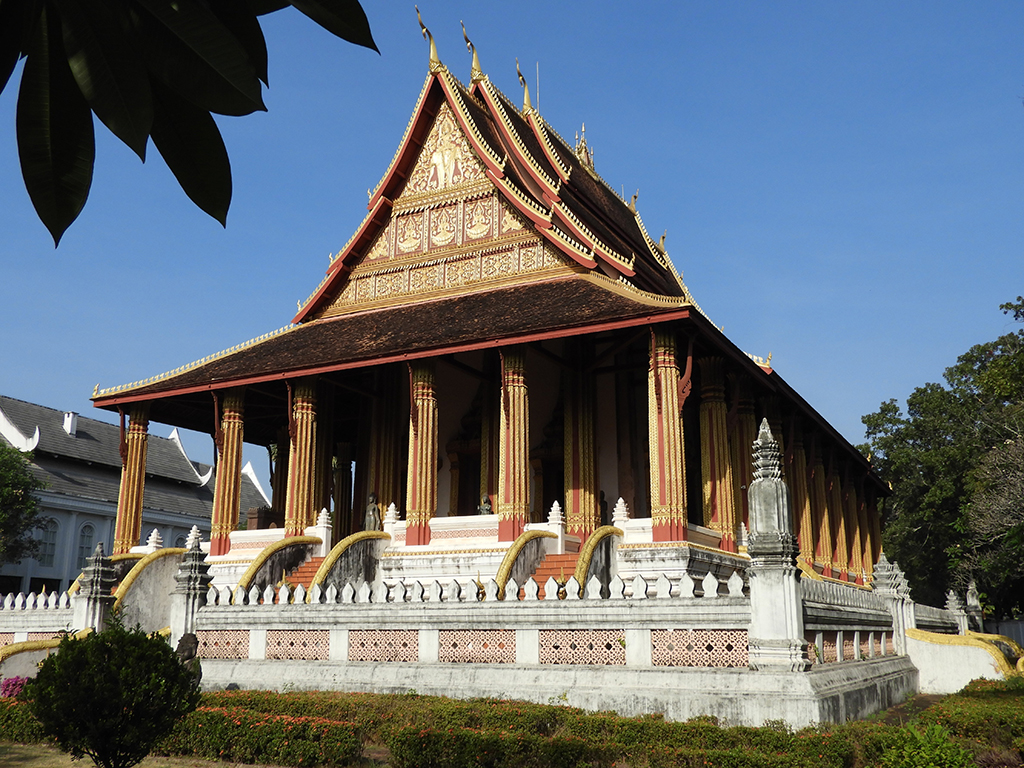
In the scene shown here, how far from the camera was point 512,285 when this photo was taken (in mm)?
21797

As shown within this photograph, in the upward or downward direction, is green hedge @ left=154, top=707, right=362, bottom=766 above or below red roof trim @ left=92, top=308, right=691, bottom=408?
below

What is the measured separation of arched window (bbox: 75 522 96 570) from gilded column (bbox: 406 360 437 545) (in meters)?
26.8

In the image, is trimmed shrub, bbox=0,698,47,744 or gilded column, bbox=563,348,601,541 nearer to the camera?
trimmed shrub, bbox=0,698,47,744

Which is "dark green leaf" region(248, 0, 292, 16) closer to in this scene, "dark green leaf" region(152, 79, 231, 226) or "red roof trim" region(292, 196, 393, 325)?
"dark green leaf" region(152, 79, 231, 226)

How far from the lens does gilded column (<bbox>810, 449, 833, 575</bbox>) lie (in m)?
26.6

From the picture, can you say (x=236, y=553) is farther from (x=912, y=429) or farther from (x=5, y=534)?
(x=912, y=429)

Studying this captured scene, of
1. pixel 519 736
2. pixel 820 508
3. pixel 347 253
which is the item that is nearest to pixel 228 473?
pixel 347 253

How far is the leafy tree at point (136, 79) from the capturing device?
2789 mm

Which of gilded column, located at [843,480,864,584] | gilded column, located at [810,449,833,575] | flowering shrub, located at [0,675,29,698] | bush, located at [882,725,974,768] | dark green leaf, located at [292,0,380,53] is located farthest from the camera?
gilded column, located at [843,480,864,584]

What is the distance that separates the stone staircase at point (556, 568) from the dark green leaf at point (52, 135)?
13291 millimetres

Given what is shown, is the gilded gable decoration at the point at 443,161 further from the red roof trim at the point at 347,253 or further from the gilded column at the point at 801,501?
the gilded column at the point at 801,501

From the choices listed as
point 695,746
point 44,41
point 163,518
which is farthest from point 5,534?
point 44,41

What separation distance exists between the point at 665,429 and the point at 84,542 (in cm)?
3203

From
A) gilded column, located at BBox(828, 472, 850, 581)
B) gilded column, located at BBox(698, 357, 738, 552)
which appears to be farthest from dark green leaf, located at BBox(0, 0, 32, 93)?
gilded column, located at BBox(828, 472, 850, 581)
